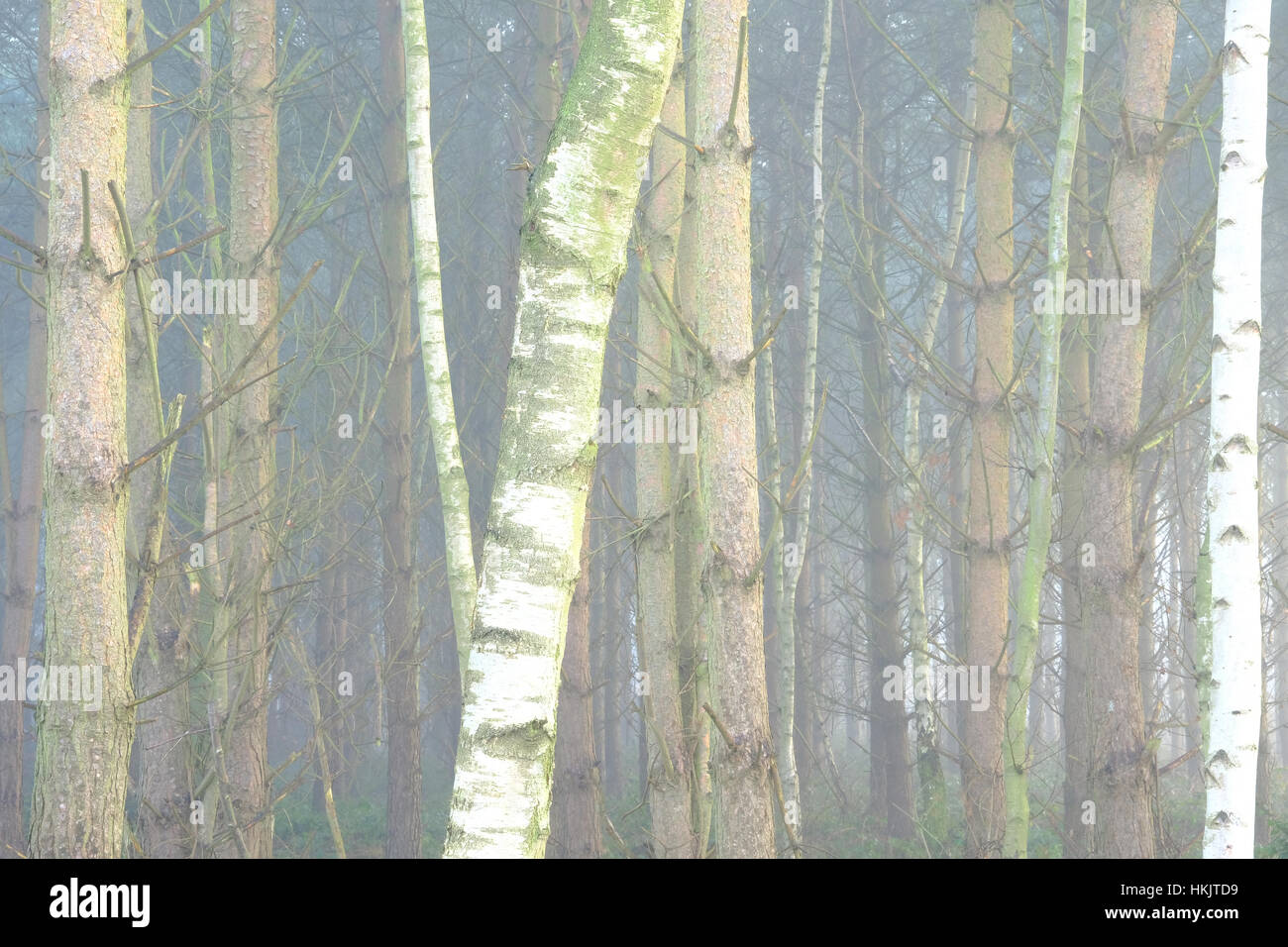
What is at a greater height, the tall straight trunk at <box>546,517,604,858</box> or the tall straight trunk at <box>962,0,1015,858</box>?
the tall straight trunk at <box>962,0,1015,858</box>

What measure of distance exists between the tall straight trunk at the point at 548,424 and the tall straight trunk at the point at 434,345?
2.11m

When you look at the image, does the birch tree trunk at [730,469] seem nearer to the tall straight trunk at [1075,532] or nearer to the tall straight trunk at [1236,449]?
the tall straight trunk at [1236,449]

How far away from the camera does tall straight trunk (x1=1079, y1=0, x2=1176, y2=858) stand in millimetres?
6691

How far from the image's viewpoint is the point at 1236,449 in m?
4.27

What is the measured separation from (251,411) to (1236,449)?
597 centimetres

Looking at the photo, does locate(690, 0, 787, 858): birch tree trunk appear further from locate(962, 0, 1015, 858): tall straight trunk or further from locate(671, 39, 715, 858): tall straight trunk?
locate(962, 0, 1015, 858): tall straight trunk

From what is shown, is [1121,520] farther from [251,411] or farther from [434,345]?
[251,411]

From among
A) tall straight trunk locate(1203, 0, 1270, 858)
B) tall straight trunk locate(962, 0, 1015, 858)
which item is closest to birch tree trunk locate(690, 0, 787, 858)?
tall straight trunk locate(1203, 0, 1270, 858)

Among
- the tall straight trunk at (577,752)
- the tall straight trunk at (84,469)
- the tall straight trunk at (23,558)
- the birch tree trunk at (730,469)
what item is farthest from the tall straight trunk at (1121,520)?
the tall straight trunk at (23,558)

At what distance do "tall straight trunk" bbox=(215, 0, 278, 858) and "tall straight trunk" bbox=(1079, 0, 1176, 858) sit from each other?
509cm

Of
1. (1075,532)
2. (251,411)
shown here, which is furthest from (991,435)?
(251,411)

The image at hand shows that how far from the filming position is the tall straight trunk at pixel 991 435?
7.47 meters

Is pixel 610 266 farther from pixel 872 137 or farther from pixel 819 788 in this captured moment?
pixel 819 788

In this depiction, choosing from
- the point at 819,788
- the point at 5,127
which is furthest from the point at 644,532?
the point at 5,127
